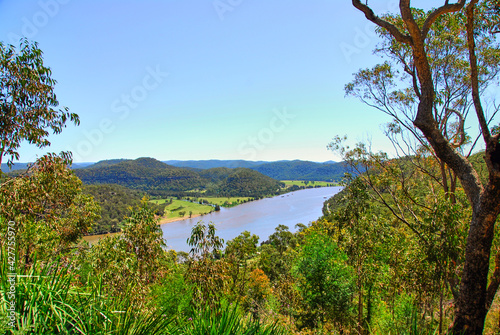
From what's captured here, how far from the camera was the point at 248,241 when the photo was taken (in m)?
11.9

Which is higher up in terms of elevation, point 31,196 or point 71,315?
point 31,196

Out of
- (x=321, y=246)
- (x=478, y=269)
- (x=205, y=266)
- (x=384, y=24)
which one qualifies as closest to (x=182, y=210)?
(x=321, y=246)

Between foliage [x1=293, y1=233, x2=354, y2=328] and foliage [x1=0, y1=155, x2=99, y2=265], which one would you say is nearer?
foliage [x1=0, y1=155, x2=99, y2=265]

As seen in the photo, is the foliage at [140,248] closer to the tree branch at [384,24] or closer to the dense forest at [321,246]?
the dense forest at [321,246]

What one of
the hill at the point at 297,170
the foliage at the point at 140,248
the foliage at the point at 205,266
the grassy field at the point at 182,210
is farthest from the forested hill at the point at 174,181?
the foliage at the point at 205,266

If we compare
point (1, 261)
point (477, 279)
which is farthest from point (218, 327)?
point (477, 279)

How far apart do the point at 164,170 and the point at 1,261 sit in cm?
11019

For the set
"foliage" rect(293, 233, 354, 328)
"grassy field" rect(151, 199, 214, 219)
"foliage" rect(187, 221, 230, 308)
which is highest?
"foliage" rect(187, 221, 230, 308)

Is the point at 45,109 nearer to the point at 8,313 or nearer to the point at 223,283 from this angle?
the point at 8,313

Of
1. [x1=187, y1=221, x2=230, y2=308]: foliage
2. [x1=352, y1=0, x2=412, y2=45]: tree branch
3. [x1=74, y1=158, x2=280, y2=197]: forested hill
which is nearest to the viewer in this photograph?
[x1=352, y1=0, x2=412, y2=45]: tree branch

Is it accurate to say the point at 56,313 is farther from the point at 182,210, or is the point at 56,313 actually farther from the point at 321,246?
the point at 182,210

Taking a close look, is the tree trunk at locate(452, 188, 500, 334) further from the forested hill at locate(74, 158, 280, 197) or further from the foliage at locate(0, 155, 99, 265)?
the forested hill at locate(74, 158, 280, 197)

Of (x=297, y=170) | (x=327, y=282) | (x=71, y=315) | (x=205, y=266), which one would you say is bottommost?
(x=327, y=282)

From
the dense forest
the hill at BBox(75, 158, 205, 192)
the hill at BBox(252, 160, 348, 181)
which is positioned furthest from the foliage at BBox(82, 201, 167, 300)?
the hill at BBox(252, 160, 348, 181)
